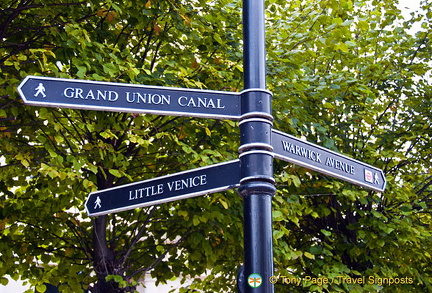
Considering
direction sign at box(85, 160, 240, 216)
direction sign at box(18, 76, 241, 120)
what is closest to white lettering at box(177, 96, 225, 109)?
direction sign at box(18, 76, 241, 120)

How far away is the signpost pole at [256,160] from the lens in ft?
9.34

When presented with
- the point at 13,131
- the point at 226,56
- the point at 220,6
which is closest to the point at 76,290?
the point at 13,131

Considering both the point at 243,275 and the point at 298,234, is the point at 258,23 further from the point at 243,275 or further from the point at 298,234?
the point at 298,234

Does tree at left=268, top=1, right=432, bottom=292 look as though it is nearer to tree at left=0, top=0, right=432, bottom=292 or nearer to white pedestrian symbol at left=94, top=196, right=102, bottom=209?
tree at left=0, top=0, right=432, bottom=292

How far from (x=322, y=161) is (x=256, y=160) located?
2.26ft

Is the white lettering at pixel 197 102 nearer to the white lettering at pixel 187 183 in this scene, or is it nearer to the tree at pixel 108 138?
the white lettering at pixel 187 183

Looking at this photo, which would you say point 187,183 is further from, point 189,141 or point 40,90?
point 189,141

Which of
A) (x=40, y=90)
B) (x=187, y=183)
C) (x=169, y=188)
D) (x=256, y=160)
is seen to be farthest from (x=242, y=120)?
(x=40, y=90)

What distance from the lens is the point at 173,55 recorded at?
24.1 feet

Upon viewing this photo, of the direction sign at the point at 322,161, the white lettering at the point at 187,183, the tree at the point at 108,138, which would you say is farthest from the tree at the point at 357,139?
the white lettering at the point at 187,183

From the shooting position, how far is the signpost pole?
112 inches

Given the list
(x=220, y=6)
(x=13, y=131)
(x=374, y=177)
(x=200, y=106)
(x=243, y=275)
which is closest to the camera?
(x=243, y=275)

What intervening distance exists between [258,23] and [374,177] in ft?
4.58

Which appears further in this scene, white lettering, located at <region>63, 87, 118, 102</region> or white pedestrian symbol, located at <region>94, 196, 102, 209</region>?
white pedestrian symbol, located at <region>94, 196, 102, 209</region>
